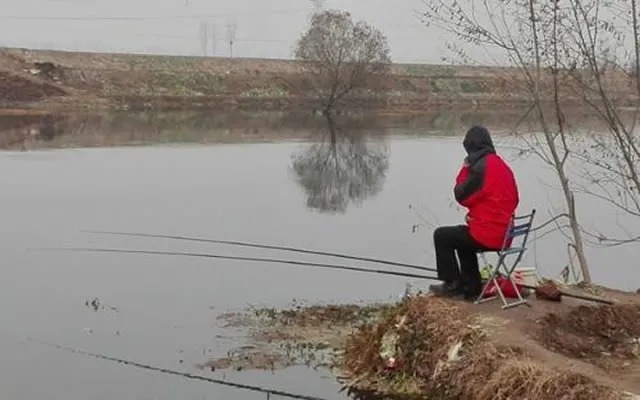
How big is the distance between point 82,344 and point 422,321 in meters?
3.76

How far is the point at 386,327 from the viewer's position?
8.77 meters

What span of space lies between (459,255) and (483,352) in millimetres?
1468

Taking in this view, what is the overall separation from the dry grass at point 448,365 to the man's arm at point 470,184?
0.94m

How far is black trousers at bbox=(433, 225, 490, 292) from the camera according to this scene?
28.9ft

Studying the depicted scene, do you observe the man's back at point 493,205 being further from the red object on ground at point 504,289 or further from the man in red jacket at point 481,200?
the red object on ground at point 504,289

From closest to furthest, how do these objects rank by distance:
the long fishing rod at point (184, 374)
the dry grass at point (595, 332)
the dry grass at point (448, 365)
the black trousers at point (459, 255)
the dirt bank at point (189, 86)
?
the dry grass at point (448, 365)
the dry grass at point (595, 332)
the long fishing rod at point (184, 374)
the black trousers at point (459, 255)
the dirt bank at point (189, 86)

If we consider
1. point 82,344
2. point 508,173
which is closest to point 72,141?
point 82,344

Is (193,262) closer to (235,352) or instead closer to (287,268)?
(287,268)

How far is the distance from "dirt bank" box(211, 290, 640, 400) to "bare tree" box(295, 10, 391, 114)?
169 feet

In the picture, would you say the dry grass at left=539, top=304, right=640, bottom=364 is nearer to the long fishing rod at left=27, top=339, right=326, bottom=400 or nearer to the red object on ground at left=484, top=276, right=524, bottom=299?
the red object on ground at left=484, top=276, right=524, bottom=299

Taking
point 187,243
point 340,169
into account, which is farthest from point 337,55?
point 187,243

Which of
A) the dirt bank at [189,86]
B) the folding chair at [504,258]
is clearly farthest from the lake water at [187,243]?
the dirt bank at [189,86]

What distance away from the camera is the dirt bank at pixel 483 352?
714 centimetres

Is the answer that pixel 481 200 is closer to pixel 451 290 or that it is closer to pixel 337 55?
pixel 451 290
